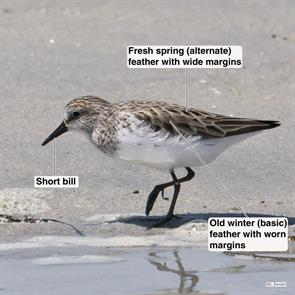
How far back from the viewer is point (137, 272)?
699 cm

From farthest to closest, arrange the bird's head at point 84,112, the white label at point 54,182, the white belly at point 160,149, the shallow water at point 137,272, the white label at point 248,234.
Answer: the white label at point 54,182
the bird's head at point 84,112
the white belly at point 160,149
the white label at point 248,234
the shallow water at point 137,272

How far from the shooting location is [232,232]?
7.59 metres

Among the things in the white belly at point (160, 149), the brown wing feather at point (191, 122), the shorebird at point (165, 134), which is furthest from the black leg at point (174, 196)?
the brown wing feather at point (191, 122)

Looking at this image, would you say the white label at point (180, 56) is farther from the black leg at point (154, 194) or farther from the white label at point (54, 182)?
the black leg at point (154, 194)

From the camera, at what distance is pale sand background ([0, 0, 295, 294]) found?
830cm

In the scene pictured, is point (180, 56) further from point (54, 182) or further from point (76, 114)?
point (54, 182)

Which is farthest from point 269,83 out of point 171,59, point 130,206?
point 130,206

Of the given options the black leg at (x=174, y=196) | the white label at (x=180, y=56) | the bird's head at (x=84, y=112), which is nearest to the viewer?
the black leg at (x=174, y=196)

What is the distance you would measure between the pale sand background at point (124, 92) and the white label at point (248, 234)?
1.23 feet

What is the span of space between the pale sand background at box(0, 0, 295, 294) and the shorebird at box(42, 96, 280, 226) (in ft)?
1.43

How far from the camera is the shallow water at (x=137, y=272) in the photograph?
21.9 ft

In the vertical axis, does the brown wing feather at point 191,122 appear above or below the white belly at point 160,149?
above

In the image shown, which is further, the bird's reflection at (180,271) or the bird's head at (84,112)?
the bird's head at (84,112)

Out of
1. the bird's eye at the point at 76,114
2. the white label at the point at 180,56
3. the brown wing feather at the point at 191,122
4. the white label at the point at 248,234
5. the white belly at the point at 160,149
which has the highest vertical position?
the white label at the point at 180,56
